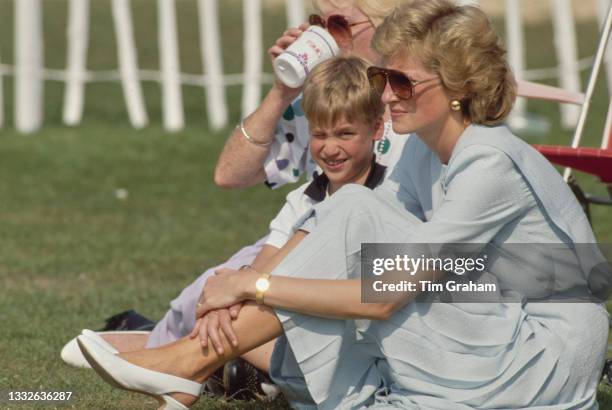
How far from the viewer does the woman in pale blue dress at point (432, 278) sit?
3219 mm

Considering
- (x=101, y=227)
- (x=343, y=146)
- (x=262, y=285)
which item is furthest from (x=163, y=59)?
(x=262, y=285)

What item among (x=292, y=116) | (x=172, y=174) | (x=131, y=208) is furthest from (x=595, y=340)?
(x=172, y=174)

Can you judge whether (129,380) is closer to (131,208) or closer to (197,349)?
(197,349)

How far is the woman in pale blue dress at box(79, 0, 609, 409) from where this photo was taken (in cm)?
322

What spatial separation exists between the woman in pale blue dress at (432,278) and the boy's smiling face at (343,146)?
0.38 meters

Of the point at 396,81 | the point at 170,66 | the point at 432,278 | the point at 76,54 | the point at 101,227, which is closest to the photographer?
the point at 432,278

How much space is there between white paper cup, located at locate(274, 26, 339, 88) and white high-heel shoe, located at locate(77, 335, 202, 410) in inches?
40.1

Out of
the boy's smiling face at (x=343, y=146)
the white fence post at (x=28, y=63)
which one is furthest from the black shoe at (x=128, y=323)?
the white fence post at (x=28, y=63)

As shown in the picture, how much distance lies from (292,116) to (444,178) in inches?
42.4

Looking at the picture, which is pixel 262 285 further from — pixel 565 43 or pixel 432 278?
pixel 565 43

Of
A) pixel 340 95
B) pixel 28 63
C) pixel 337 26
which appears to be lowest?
pixel 28 63

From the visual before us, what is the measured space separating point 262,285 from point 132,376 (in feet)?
1.38

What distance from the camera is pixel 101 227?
7574mm

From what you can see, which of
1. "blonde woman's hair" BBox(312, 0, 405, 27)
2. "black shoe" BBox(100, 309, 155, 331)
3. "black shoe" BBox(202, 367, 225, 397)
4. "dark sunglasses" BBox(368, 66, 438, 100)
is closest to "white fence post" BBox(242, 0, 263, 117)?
"black shoe" BBox(100, 309, 155, 331)
